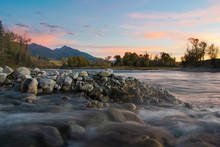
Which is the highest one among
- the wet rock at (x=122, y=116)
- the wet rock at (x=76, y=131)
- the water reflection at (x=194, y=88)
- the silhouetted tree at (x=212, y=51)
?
the silhouetted tree at (x=212, y=51)

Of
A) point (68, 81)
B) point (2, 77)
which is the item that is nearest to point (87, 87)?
point (68, 81)

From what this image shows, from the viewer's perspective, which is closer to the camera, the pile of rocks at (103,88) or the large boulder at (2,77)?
the pile of rocks at (103,88)

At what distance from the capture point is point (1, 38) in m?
65.3

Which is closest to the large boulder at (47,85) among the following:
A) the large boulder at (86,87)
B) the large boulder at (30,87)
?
the large boulder at (30,87)

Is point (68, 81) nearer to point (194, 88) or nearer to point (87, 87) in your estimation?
point (87, 87)

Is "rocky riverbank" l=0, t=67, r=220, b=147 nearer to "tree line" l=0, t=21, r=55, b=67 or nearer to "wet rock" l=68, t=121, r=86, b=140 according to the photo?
"wet rock" l=68, t=121, r=86, b=140

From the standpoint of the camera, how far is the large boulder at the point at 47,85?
5.98 metres

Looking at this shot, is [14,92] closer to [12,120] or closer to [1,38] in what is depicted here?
[12,120]

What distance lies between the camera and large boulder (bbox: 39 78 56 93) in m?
5.98

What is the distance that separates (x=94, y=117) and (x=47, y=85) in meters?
3.20

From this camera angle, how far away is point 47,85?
602cm

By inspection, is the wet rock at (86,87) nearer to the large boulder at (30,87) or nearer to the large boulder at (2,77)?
the large boulder at (30,87)

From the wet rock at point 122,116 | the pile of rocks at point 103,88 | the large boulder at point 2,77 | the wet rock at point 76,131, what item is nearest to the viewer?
the wet rock at point 76,131

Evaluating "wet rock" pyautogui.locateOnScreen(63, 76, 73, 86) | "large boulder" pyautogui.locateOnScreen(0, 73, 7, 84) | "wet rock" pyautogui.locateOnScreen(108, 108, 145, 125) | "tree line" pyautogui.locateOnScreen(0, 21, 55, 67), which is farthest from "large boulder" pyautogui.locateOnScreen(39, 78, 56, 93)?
"tree line" pyautogui.locateOnScreen(0, 21, 55, 67)
